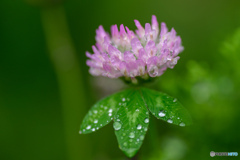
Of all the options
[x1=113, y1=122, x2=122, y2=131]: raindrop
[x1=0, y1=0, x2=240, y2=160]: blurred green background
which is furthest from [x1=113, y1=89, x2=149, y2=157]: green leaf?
[x1=0, y1=0, x2=240, y2=160]: blurred green background

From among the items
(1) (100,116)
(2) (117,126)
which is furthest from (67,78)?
(2) (117,126)

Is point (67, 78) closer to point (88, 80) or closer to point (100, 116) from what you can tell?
point (88, 80)

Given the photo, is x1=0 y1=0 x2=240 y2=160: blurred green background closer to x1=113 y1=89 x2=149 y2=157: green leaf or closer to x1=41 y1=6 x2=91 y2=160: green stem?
x1=41 y1=6 x2=91 y2=160: green stem

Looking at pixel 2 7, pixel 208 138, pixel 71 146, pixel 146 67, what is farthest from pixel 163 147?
pixel 2 7

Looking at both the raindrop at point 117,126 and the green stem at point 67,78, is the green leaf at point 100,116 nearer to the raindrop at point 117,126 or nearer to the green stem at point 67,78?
the raindrop at point 117,126

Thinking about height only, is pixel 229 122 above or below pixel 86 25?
below

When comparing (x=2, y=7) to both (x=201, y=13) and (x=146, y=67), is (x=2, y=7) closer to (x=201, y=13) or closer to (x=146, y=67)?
(x=201, y=13)
